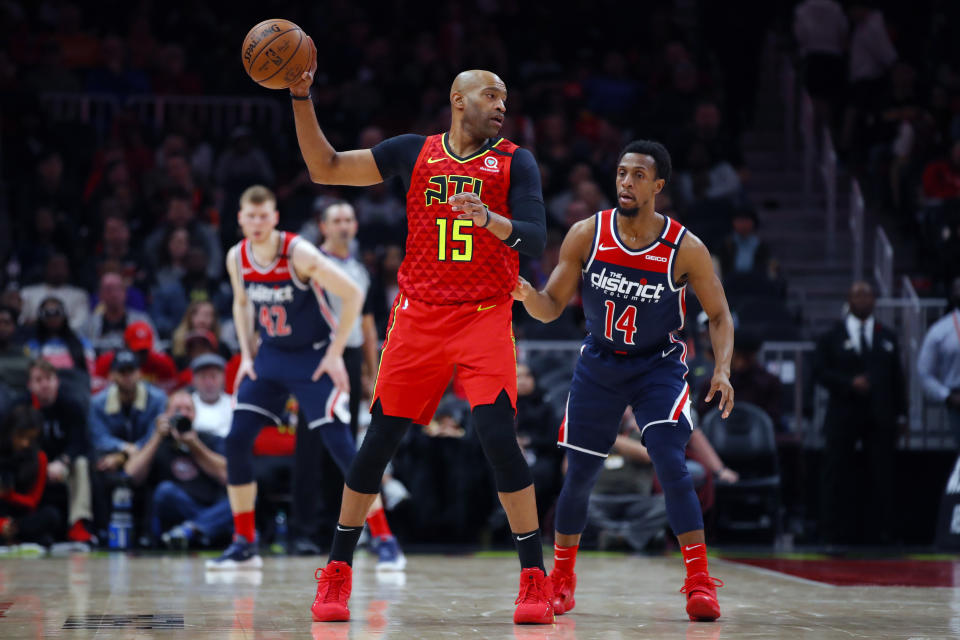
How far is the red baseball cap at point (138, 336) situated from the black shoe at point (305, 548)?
2.44 meters

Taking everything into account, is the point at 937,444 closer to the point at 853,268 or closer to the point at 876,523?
the point at 876,523

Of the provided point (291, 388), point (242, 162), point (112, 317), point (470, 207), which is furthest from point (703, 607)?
point (242, 162)

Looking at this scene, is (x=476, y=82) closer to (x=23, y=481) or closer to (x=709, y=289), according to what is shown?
(x=709, y=289)

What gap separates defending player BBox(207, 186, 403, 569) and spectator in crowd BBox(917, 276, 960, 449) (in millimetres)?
5056

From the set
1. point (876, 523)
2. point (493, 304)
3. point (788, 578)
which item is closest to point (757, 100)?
point (876, 523)

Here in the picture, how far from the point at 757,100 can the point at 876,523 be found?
738 centimetres

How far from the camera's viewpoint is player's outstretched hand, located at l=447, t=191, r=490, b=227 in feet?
15.3

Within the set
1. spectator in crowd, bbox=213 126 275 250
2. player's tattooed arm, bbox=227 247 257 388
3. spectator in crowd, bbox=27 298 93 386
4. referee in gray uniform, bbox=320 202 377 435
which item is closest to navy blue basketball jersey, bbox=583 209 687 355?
player's tattooed arm, bbox=227 247 257 388

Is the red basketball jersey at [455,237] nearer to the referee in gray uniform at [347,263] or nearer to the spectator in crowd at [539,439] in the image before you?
the referee in gray uniform at [347,263]

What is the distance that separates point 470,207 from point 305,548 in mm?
4467

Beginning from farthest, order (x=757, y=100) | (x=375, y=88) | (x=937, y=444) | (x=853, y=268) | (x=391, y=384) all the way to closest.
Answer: (x=757, y=100)
(x=375, y=88)
(x=853, y=268)
(x=937, y=444)
(x=391, y=384)

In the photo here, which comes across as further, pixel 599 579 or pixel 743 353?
pixel 743 353

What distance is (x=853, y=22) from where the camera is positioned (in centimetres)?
1505

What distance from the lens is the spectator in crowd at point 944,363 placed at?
10.3 meters
